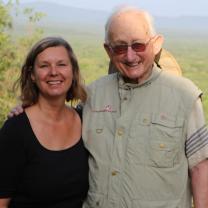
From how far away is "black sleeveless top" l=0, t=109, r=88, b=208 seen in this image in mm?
2693

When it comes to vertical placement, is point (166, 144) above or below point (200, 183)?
above

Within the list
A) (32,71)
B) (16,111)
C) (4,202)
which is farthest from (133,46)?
(4,202)

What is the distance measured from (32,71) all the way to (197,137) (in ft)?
2.97

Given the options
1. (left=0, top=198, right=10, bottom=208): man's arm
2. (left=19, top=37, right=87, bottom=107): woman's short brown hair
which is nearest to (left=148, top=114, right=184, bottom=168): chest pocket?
(left=19, top=37, right=87, bottom=107): woman's short brown hair

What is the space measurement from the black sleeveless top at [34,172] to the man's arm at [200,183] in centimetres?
54

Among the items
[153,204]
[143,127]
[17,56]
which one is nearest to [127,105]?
[143,127]

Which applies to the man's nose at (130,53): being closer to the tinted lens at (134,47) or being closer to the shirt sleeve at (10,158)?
the tinted lens at (134,47)

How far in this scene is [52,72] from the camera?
2.78 meters

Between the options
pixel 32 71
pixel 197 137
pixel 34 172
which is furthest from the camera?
pixel 32 71

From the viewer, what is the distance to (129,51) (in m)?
2.65

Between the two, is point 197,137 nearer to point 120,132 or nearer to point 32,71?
point 120,132

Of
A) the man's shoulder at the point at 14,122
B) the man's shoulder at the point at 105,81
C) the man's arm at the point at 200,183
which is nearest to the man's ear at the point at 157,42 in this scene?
the man's shoulder at the point at 105,81

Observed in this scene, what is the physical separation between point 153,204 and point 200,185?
0.25 m

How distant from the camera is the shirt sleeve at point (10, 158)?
2678 mm
